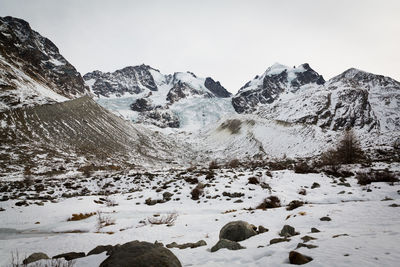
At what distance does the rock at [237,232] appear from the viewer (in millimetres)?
5738

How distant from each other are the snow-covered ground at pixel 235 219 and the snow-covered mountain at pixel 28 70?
174 ft

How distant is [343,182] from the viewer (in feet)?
42.0

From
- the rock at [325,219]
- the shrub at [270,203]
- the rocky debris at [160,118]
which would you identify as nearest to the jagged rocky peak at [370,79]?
the rocky debris at [160,118]

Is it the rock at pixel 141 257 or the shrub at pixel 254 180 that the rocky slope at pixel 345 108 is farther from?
the rock at pixel 141 257

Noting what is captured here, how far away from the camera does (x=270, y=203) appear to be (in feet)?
33.8

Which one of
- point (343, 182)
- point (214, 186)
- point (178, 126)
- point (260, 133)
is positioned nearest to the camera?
point (343, 182)

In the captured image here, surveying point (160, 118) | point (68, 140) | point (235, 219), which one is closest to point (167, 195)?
point (235, 219)

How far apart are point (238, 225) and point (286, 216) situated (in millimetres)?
2479

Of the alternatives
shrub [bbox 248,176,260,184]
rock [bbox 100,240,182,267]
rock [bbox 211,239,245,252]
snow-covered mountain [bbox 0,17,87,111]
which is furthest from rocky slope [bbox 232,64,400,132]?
snow-covered mountain [bbox 0,17,87,111]

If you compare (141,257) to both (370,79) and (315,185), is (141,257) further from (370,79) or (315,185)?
(370,79)

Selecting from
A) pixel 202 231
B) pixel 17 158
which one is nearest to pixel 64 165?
pixel 17 158

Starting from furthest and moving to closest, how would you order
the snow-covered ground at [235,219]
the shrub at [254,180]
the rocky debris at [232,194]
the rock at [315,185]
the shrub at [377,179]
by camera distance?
the shrub at [254,180] → the rock at [315,185] → the rocky debris at [232,194] → the shrub at [377,179] → the snow-covered ground at [235,219]

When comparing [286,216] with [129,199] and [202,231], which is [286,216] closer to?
[202,231]

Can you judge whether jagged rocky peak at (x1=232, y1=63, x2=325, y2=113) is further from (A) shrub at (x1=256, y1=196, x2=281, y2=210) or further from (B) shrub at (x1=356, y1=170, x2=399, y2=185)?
(A) shrub at (x1=256, y1=196, x2=281, y2=210)
